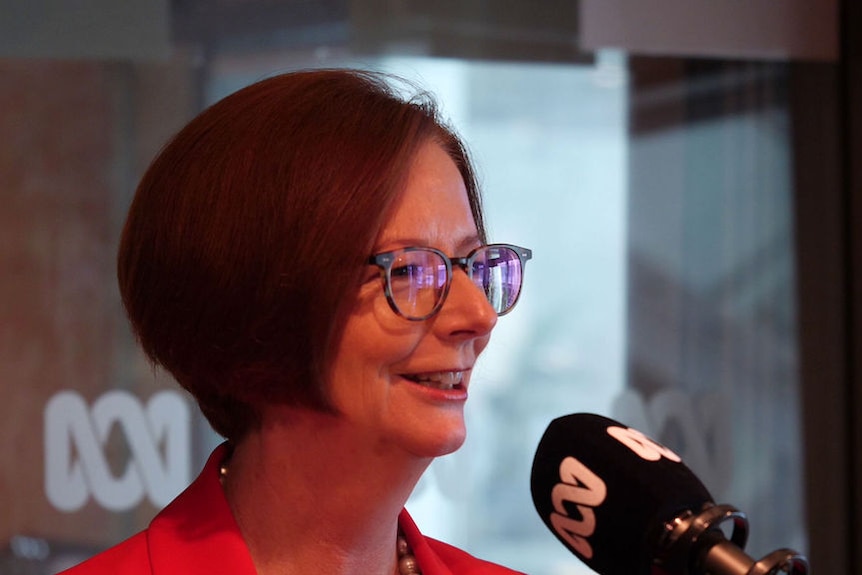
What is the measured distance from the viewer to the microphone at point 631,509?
0.91 m

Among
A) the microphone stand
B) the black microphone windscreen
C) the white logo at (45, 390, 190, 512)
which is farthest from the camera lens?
the white logo at (45, 390, 190, 512)

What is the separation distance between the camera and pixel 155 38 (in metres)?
2.75

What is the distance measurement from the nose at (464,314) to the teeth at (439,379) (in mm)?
44

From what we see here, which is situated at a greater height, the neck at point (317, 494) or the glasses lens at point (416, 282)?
the glasses lens at point (416, 282)

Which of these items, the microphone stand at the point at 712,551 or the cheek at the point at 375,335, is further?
the cheek at the point at 375,335

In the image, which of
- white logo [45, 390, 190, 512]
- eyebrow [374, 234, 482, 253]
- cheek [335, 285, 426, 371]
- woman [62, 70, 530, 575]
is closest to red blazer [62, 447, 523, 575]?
woman [62, 70, 530, 575]

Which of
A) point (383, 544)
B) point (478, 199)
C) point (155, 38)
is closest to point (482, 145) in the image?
point (155, 38)

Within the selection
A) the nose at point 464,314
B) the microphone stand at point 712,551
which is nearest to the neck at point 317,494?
the nose at point 464,314

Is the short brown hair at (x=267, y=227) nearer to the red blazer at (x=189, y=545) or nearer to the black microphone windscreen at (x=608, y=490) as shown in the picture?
the red blazer at (x=189, y=545)

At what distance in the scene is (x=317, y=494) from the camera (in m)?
1.20

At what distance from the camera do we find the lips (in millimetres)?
1151

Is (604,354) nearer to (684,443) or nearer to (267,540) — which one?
(684,443)

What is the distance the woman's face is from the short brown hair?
2 cm

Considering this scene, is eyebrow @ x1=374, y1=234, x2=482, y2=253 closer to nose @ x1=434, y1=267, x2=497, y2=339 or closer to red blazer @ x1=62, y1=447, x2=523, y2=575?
nose @ x1=434, y1=267, x2=497, y2=339
